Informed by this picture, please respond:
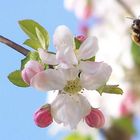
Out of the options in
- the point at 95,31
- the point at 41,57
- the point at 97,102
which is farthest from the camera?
the point at 95,31

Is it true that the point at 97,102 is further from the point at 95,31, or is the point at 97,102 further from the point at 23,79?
the point at 23,79

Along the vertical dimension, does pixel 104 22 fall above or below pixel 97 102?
above

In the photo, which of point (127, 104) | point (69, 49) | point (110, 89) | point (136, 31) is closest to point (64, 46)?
point (69, 49)

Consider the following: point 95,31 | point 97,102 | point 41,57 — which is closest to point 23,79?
point 41,57

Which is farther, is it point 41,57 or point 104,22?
point 104,22

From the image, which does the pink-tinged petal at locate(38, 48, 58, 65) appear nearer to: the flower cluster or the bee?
the flower cluster

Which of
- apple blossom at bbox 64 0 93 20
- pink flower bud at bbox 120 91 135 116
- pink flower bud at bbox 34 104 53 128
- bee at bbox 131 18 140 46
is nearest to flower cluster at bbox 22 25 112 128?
pink flower bud at bbox 34 104 53 128

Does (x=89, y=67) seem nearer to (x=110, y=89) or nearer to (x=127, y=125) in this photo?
(x=110, y=89)
